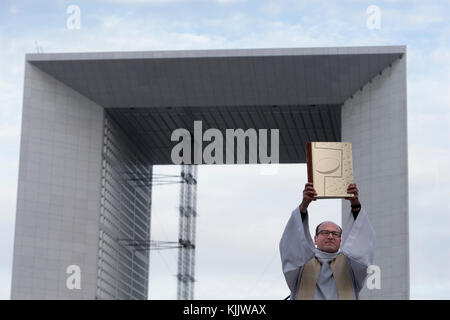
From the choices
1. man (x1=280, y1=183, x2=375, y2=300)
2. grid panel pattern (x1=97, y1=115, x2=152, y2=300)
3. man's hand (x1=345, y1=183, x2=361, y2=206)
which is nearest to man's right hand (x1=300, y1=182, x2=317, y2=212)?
man (x1=280, y1=183, x2=375, y2=300)

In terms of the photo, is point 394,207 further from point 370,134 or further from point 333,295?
point 333,295

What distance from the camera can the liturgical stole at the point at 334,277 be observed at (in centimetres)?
763

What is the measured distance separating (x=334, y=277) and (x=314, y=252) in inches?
10.1

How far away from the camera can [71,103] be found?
58.8 metres

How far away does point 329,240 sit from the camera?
796 cm

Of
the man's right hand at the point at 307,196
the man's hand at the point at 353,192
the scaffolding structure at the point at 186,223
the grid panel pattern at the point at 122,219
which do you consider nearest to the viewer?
the man's right hand at the point at 307,196

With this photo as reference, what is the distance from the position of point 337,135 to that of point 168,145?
11.9 m

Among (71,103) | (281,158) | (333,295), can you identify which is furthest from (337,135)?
(333,295)

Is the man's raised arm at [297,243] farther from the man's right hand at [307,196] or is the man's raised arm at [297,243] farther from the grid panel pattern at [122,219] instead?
the grid panel pattern at [122,219]

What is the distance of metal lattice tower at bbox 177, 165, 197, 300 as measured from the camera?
7212 centimetres

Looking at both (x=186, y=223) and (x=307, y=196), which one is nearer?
(x=307, y=196)

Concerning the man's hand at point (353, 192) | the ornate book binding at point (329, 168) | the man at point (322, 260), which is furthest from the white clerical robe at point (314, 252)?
the ornate book binding at point (329, 168)

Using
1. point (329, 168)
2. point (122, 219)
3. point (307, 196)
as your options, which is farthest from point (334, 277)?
point (122, 219)

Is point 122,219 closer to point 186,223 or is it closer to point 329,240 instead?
point 186,223
